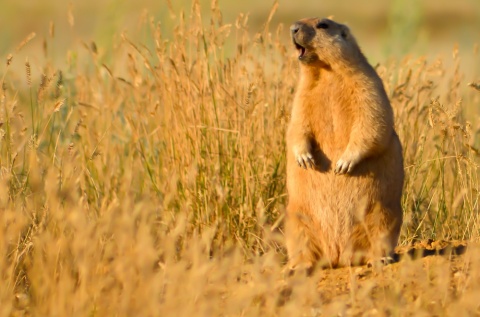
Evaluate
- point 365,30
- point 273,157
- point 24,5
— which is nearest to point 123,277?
point 273,157

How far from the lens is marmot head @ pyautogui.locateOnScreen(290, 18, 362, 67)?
5.69 meters

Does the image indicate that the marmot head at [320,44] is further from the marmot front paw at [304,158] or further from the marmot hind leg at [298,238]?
the marmot hind leg at [298,238]

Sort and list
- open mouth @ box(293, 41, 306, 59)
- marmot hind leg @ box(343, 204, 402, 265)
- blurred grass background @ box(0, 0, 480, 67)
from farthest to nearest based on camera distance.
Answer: blurred grass background @ box(0, 0, 480, 67)
open mouth @ box(293, 41, 306, 59)
marmot hind leg @ box(343, 204, 402, 265)

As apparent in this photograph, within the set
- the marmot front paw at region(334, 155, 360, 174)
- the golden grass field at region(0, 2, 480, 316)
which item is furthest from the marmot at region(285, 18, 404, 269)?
Result: the golden grass field at region(0, 2, 480, 316)

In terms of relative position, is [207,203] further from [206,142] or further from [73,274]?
[73,274]

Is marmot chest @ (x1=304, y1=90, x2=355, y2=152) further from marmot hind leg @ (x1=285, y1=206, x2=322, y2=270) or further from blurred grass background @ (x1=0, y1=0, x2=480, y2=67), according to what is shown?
blurred grass background @ (x1=0, y1=0, x2=480, y2=67)

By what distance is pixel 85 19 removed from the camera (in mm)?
32719

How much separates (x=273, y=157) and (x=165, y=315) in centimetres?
306

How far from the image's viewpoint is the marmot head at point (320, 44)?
5691 mm

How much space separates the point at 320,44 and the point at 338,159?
0.73 m

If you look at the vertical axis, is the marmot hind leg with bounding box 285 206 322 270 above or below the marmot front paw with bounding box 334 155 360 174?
below

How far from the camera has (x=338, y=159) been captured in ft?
18.3

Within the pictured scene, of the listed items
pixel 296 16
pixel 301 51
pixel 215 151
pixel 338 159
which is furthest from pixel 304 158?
pixel 296 16

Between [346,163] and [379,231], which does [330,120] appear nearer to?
[346,163]
